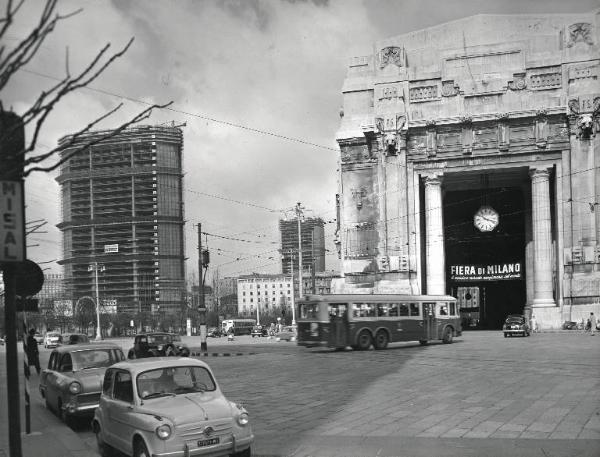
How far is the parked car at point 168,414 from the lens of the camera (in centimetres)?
848

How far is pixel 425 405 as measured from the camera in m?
13.8

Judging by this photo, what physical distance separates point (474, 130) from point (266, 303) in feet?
366

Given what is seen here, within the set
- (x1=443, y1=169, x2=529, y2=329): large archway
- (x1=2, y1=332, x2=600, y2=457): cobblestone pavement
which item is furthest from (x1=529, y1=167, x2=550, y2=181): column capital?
(x1=2, y1=332, x2=600, y2=457): cobblestone pavement

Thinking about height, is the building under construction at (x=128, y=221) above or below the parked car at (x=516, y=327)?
above

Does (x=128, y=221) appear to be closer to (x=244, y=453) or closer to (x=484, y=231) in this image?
(x=484, y=231)

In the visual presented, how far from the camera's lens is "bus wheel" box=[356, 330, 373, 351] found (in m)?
31.3

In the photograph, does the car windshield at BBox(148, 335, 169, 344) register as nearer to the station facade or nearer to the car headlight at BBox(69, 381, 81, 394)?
the car headlight at BBox(69, 381, 81, 394)

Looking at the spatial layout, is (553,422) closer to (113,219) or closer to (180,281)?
(113,219)

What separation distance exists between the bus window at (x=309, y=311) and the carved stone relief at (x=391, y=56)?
2746cm

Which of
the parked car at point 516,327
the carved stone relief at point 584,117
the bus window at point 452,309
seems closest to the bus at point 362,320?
the bus window at point 452,309

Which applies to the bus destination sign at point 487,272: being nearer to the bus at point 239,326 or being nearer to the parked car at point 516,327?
the parked car at point 516,327

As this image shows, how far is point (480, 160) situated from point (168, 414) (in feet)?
146

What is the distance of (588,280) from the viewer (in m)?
45.7

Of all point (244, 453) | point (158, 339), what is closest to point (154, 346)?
point (158, 339)
